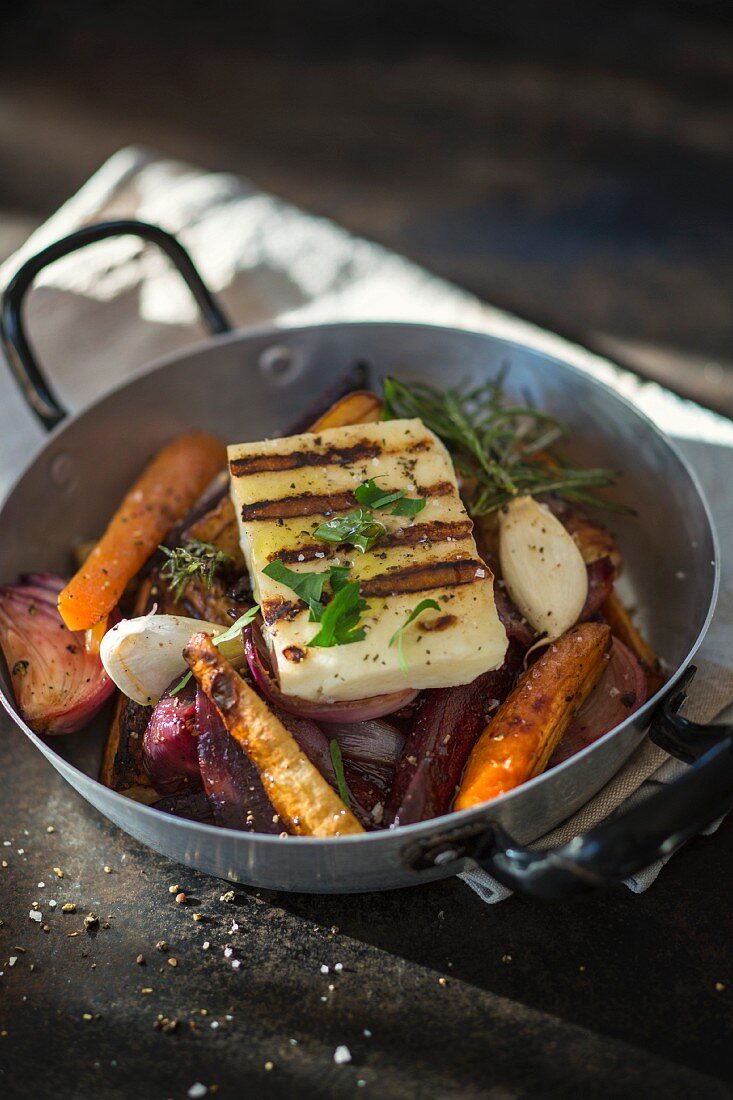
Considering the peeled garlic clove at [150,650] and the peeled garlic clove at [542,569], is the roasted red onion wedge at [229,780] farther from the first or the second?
the peeled garlic clove at [542,569]

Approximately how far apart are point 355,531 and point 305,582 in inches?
5.5

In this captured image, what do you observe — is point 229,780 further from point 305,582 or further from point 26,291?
point 26,291

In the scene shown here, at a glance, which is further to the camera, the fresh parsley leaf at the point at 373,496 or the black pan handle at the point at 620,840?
the fresh parsley leaf at the point at 373,496

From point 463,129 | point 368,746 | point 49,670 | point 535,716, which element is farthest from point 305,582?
point 463,129

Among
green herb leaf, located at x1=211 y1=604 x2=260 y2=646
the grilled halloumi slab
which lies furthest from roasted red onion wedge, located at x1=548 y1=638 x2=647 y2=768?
green herb leaf, located at x1=211 y1=604 x2=260 y2=646

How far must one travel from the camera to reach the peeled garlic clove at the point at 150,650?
5.44 feet

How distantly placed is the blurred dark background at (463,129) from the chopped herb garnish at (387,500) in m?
1.65

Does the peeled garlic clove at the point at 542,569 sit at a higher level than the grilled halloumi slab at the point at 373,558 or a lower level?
lower

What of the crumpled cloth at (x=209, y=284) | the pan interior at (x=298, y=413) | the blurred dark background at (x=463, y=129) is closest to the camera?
the pan interior at (x=298, y=413)

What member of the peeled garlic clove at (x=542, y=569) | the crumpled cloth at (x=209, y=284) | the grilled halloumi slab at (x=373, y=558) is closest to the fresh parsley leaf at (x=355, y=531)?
the grilled halloumi slab at (x=373, y=558)

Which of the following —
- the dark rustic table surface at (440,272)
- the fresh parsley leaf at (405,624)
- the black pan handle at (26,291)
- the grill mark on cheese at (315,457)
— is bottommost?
the dark rustic table surface at (440,272)

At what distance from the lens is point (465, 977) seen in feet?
5.35

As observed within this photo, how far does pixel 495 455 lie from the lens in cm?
207

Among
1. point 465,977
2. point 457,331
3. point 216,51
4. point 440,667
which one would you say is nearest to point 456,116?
point 216,51
